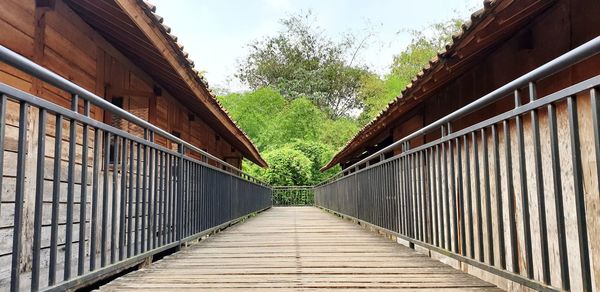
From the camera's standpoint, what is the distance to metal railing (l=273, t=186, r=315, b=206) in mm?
25781

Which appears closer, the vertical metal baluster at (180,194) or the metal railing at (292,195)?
the vertical metal baluster at (180,194)

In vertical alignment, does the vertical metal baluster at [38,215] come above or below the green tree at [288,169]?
below

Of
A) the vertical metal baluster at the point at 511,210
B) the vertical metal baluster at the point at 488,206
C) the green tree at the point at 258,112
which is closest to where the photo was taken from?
the vertical metal baluster at the point at 511,210

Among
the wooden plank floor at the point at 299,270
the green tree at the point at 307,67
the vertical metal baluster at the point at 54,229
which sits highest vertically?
the green tree at the point at 307,67

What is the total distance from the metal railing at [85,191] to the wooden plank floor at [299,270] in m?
0.23

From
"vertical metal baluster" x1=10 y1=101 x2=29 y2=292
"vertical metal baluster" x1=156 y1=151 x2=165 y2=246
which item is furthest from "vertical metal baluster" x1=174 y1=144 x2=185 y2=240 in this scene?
"vertical metal baluster" x1=10 y1=101 x2=29 y2=292

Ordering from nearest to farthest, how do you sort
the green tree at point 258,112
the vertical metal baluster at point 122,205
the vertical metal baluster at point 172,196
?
the vertical metal baluster at point 122,205 → the vertical metal baluster at point 172,196 → the green tree at point 258,112

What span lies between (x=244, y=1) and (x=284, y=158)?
4169 cm

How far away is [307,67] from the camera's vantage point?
39906 mm

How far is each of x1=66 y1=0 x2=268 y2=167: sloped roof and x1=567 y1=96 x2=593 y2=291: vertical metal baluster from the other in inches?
123

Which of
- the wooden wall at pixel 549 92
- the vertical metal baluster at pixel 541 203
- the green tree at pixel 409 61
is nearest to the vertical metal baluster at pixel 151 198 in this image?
the wooden wall at pixel 549 92

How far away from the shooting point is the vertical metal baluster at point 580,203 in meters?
1.71

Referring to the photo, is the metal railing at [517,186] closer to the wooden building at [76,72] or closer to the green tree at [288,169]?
the wooden building at [76,72]

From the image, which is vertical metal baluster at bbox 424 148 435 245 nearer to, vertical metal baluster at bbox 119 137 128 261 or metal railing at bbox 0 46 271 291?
metal railing at bbox 0 46 271 291
